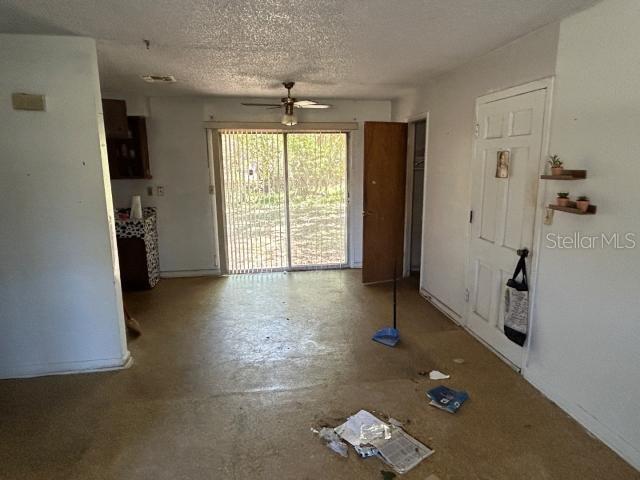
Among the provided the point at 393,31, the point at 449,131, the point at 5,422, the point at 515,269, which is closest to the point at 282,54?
the point at 393,31

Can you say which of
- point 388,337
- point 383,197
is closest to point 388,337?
point 388,337

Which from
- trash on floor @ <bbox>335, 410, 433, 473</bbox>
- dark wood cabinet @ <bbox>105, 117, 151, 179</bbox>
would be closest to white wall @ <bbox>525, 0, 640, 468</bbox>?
trash on floor @ <bbox>335, 410, 433, 473</bbox>

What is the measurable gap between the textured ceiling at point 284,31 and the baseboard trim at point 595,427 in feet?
7.28

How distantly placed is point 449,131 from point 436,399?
7.93ft

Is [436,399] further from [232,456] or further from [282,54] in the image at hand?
[282,54]

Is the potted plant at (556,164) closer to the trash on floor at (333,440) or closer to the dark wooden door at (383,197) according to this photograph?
the trash on floor at (333,440)

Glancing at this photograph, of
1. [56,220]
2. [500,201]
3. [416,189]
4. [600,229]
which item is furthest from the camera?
[416,189]

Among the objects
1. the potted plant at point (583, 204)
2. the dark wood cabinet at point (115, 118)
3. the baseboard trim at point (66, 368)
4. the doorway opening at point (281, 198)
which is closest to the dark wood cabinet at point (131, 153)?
the dark wood cabinet at point (115, 118)

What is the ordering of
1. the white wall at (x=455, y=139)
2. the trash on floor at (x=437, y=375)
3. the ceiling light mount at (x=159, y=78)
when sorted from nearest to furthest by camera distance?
the white wall at (x=455, y=139)
the trash on floor at (x=437, y=375)
the ceiling light mount at (x=159, y=78)

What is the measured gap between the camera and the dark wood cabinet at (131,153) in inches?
183

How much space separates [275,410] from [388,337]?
1.26m

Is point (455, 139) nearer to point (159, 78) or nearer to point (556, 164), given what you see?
point (556, 164)

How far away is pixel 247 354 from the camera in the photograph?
3.10m

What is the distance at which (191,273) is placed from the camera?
5.25 meters
